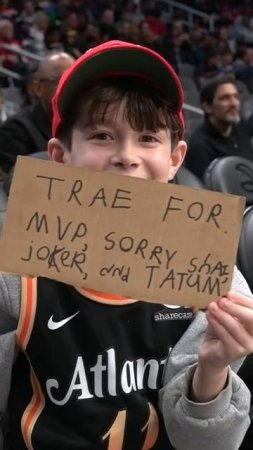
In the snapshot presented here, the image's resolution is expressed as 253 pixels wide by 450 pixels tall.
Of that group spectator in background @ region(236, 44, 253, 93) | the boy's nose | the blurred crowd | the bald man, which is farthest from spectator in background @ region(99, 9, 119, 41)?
the boy's nose

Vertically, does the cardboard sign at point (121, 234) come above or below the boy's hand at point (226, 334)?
above

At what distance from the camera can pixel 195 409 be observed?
914 mm

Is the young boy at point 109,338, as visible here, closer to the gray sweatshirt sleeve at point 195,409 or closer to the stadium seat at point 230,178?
the gray sweatshirt sleeve at point 195,409

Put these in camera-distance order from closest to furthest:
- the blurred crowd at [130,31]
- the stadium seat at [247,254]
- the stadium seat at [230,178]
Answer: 1. the stadium seat at [247,254]
2. the stadium seat at [230,178]
3. the blurred crowd at [130,31]

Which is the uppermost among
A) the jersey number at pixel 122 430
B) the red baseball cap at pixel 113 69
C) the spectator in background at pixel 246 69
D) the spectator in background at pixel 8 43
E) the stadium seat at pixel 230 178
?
the red baseball cap at pixel 113 69

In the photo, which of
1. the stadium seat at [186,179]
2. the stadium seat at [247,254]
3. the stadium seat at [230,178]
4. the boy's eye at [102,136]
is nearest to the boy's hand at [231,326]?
the boy's eye at [102,136]

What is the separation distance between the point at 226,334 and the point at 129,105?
0.32 metres

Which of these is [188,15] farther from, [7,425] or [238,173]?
[7,425]

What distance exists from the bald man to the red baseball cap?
2016mm

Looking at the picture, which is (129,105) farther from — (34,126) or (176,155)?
(34,126)

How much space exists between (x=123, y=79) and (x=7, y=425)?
0.49m

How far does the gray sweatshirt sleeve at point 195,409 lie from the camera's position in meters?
0.92

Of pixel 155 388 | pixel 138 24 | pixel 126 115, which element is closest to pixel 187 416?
pixel 155 388

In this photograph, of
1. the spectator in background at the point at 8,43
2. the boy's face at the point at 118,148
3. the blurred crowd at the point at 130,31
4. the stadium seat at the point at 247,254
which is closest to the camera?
the boy's face at the point at 118,148
